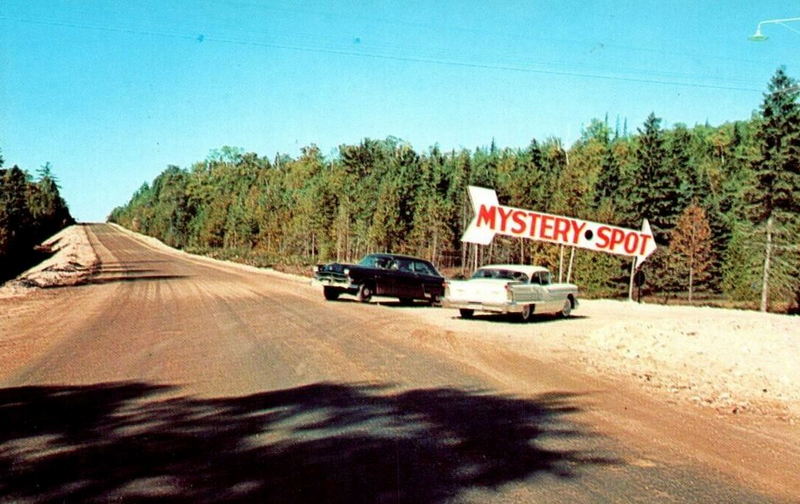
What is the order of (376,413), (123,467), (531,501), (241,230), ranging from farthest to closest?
(241,230) → (376,413) → (123,467) → (531,501)

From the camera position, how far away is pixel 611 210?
59.0 meters

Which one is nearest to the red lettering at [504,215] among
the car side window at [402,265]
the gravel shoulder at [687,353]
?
the car side window at [402,265]

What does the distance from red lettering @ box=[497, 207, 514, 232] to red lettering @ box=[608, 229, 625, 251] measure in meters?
4.13

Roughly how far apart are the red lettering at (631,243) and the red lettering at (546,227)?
119 inches

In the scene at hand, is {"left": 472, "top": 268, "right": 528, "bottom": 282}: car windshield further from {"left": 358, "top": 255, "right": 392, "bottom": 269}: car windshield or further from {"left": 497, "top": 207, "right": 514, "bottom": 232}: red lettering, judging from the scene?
{"left": 497, "top": 207, "right": 514, "bottom": 232}: red lettering

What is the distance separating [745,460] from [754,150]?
46.9 meters

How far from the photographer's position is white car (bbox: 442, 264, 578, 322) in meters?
16.6

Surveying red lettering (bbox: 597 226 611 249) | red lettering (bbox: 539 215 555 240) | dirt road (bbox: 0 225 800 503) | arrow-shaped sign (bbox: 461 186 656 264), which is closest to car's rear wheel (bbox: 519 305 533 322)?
arrow-shaped sign (bbox: 461 186 656 264)

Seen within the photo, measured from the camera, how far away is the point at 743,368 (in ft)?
34.7

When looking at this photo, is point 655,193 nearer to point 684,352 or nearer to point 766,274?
point 766,274

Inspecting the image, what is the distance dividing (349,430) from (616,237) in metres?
20.7

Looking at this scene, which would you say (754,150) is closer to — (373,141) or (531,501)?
(531,501)

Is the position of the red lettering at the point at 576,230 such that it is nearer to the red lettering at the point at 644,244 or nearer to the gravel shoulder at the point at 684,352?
the red lettering at the point at 644,244

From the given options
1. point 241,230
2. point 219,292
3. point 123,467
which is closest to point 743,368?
point 123,467
